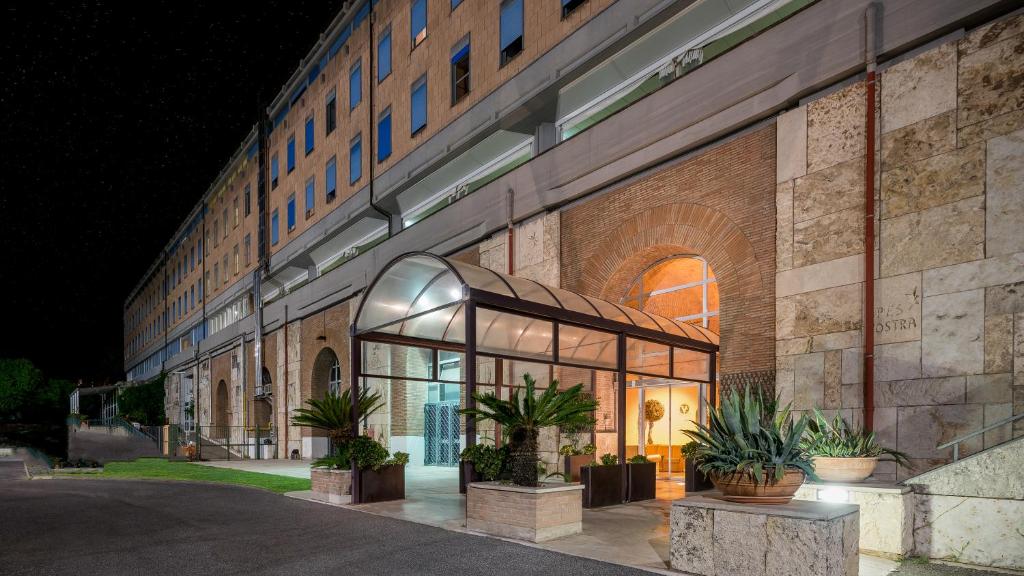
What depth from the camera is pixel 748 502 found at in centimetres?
763

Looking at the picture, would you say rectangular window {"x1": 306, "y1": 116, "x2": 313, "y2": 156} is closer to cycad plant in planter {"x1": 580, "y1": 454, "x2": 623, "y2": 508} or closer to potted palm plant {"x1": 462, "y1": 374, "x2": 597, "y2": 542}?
cycad plant in planter {"x1": 580, "y1": 454, "x2": 623, "y2": 508}

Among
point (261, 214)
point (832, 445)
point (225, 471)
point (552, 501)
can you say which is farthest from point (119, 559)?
point (261, 214)

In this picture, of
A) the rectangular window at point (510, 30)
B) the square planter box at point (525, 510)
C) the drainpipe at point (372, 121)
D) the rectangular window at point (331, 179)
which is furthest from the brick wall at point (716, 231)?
the rectangular window at point (331, 179)

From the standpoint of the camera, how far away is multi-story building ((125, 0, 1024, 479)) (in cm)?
1027

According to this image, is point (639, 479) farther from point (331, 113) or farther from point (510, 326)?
point (331, 113)

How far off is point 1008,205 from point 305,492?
14.6 m

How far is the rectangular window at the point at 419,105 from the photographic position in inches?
986

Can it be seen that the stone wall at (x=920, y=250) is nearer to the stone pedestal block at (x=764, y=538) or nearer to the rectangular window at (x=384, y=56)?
the stone pedestal block at (x=764, y=538)

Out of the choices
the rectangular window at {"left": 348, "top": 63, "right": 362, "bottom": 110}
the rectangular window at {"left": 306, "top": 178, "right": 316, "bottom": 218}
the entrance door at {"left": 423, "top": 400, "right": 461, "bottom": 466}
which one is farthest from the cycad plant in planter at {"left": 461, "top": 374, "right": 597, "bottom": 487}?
the rectangular window at {"left": 306, "top": 178, "right": 316, "bottom": 218}

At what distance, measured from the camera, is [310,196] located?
116 feet

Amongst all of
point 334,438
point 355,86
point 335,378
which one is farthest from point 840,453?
point 335,378

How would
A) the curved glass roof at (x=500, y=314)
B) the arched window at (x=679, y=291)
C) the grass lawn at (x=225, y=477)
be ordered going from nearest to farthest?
the curved glass roof at (x=500, y=314), the arched window at (x=679, y=291), the grass lawn at (x=225, y=477)

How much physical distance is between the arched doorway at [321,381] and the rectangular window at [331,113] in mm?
10355

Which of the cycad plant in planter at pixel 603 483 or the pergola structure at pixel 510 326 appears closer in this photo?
the pergola structure at pixel 510 326
